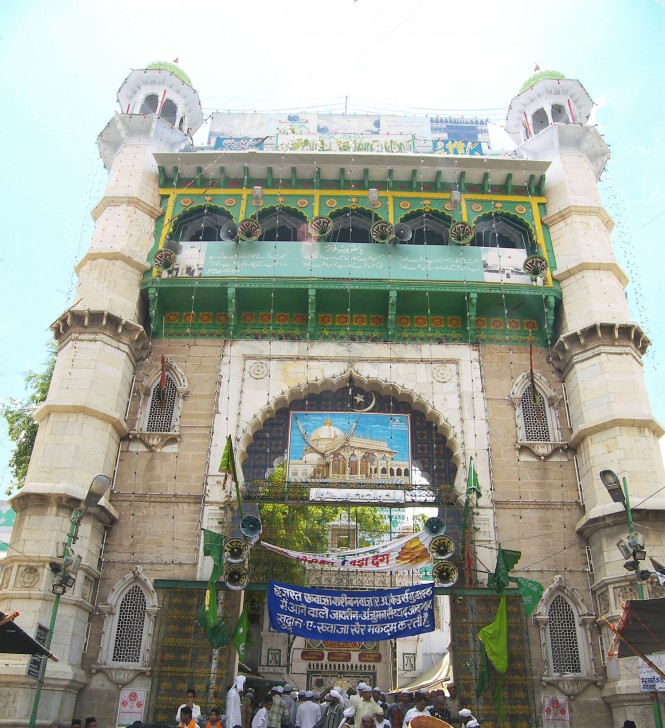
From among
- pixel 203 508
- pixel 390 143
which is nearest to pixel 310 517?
pixel 203 508

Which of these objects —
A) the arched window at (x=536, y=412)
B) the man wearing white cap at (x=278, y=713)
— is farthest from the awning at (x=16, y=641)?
the arched window at (x=536, y=412)

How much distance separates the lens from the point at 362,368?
16.7 metres

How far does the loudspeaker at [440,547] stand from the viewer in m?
13.6

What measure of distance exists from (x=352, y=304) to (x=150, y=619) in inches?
336

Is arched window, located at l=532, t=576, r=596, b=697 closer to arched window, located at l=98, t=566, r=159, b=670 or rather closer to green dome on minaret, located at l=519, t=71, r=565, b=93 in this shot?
arched window, located at l=98, t=566, r=159, b=670

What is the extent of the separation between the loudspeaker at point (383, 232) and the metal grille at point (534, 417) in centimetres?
512

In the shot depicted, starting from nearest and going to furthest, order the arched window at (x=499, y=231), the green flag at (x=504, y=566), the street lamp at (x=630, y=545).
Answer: the street lamp at (x=630, y=545) < the green flag at (x=504, y=566) < the arched window at (x=499, y=231)

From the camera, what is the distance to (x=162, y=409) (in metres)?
16.4

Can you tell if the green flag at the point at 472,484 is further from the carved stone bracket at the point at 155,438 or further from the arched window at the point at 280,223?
the arched window at the point at 280,223

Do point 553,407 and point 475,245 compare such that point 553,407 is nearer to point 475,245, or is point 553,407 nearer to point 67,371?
point 475,245

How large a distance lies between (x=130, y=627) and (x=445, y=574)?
640cm

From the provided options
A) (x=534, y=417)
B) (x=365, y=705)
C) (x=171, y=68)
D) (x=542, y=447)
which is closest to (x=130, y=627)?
(x=365, y=705)

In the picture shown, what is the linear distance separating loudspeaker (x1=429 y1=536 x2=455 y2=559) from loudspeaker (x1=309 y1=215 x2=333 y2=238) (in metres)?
8.33

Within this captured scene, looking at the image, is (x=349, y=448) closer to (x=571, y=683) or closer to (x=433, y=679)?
(x=571, y=683)
